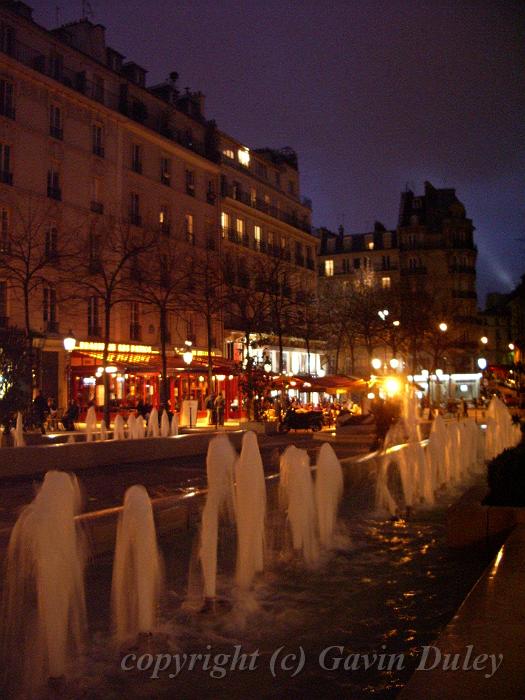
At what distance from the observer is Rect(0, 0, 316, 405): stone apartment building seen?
35594mm

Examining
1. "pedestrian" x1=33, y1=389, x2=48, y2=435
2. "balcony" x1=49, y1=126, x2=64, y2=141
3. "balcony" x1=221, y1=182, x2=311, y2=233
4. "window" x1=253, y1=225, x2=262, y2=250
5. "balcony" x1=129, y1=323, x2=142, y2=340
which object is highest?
"balcony" x1=221, y1=182, x2=311, y2=233

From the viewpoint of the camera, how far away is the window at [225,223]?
5309cm

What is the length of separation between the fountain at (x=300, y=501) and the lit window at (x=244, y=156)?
49.2 m

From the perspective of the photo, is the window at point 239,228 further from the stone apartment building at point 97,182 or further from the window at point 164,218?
the window at point 164,218

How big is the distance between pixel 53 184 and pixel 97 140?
459cm

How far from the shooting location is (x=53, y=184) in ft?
125

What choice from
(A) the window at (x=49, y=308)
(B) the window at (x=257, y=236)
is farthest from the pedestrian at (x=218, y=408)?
(B) the window at (x=257, y=236)

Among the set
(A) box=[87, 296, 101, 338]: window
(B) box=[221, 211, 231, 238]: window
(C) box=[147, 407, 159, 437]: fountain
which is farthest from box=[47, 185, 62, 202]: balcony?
(B) box=[221, 211, 231, 238]: window

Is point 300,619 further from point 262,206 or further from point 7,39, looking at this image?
point 262,206

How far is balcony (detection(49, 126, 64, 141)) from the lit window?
65.2ft

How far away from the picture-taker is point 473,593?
5406 millimetres

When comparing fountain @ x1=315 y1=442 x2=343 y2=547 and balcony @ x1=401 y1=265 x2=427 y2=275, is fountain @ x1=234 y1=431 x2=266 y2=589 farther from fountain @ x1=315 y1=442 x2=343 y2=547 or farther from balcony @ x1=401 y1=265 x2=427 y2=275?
balcony @ x1=401 y1=265 x2=427 y2=275

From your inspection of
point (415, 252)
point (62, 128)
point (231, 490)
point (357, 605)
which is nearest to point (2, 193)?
point (62, 128)

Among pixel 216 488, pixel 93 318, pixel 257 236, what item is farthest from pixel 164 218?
pixel 216 488
